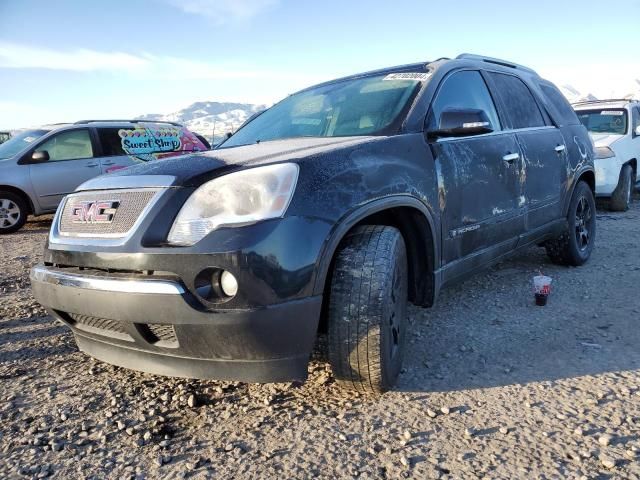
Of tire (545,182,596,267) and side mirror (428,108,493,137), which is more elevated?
side mirror (428,108,493,137)

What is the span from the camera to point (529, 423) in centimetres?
197

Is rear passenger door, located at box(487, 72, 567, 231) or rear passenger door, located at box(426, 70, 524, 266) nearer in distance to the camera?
rear passenger door, located at box(426, 70, 524, 266)

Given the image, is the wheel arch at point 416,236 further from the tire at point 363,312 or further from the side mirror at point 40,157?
the side mirror at point 40,157

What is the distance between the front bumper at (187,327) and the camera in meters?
1.78

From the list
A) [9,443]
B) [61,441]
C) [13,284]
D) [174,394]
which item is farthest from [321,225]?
[13,284]

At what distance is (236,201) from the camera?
6.12 ft

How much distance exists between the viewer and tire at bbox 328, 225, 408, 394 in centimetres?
199

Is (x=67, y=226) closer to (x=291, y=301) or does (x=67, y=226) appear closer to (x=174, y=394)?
(x=174, y=394)

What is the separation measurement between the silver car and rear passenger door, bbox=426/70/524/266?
5.45 meters

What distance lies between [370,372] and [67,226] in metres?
1.51

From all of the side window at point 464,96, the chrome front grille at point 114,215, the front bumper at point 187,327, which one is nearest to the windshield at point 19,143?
the chrome front grille at point 114,215

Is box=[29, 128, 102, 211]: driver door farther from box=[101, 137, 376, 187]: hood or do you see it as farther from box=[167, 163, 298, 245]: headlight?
box=[167, 163, 298, 245]: headlight

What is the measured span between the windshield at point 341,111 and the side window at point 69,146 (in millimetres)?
5029

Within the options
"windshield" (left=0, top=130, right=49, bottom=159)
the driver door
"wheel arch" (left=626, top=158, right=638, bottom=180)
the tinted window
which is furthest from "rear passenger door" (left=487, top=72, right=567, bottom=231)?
"windshield" (left=0, top=130, right=49, bottom=159)
